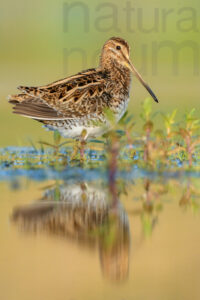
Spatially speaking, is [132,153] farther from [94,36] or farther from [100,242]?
[94,36]

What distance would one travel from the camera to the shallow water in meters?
4.29

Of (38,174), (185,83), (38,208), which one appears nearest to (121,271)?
(38,208)

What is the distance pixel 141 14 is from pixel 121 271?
19.7 meters

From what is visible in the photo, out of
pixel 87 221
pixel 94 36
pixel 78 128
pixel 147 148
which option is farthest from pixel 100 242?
pixel 94 36

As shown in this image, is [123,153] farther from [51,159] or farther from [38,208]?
[38,208]

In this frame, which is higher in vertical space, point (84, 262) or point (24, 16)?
point (24, 16)

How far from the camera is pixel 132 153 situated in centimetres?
811

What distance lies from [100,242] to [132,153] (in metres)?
3.30

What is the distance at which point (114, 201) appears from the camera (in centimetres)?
600

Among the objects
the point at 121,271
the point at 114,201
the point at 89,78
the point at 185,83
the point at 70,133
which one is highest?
the point at 185,83

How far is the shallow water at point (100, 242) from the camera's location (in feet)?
14.1

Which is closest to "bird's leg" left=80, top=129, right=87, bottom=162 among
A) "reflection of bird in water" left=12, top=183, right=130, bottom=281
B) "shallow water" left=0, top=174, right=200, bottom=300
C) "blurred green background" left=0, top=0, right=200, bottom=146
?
"shallow water" left=0, top=174, right=200, bottom=300

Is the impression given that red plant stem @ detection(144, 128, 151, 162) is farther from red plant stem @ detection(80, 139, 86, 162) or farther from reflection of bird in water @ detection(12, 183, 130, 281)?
reflection of bird in water @ detection(12, 183, 130, 281)

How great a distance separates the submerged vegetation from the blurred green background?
11.4 m
